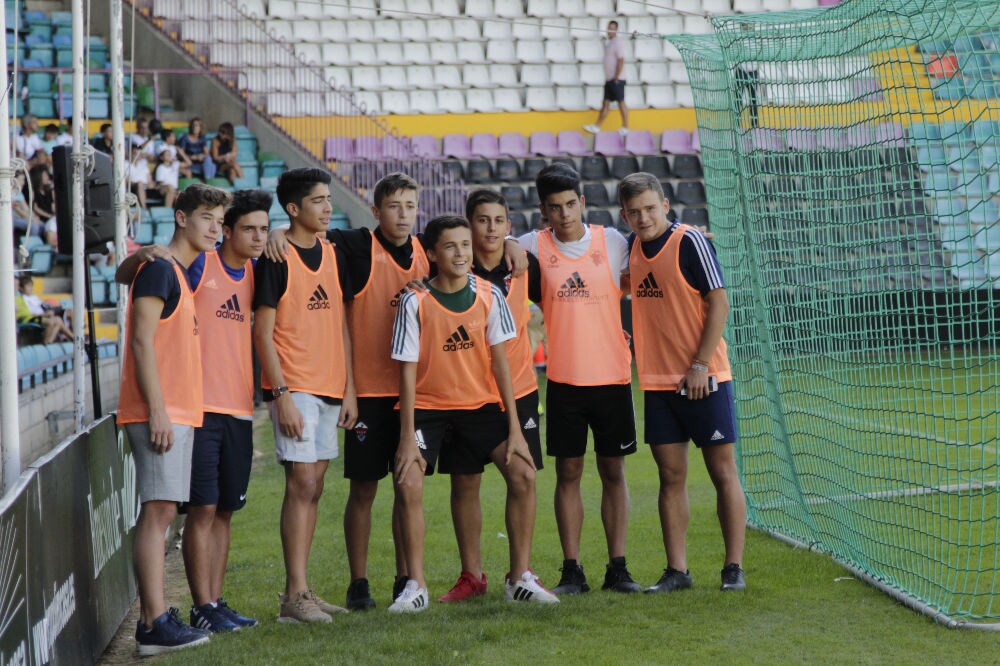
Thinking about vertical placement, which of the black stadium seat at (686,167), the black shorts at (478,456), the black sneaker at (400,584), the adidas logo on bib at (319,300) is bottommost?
the black sneaker at (400,584)

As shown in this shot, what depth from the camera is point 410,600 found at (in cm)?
551

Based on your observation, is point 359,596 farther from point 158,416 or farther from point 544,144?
point 544,144

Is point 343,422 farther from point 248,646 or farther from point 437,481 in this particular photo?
point 437,481

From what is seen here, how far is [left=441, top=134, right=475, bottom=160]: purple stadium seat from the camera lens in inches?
795

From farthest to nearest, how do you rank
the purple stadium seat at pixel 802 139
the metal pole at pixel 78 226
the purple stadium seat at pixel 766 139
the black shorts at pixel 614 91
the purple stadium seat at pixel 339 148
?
the black shorts at pixel 614 91, the purple stadium seat at pixel 339 148, the purple stadium seat at pixel 766 139, the purple stadium seat at pixel 802 139, the metal pole at pixel 78 226

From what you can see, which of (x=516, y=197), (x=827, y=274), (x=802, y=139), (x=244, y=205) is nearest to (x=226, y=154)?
(x=516, y=197)

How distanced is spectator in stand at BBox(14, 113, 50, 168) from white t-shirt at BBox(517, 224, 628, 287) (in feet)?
37.9

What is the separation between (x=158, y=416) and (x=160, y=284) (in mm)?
557

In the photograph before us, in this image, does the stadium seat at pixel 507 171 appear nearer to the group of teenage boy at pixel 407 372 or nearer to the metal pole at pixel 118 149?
the metal pole at pixel 118 149

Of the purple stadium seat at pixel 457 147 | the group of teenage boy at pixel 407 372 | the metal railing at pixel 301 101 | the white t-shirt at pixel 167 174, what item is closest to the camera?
the group of teenage boy at pixel 407 372

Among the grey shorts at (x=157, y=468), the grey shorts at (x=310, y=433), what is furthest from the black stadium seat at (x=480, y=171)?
the grey shorts at (x=157, y=468)

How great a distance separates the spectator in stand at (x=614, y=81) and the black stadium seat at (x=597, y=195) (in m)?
1.80

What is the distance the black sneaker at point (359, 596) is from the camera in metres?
5.76

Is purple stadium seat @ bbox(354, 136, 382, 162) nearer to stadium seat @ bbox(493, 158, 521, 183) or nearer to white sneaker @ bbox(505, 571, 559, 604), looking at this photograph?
stadium seat @ bbox(493, 158, 521, 183)
